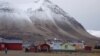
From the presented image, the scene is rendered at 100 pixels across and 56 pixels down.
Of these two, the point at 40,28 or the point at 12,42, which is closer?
the point at 12,42

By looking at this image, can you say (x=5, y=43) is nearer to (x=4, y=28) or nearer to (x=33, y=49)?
(x=33, y=49)

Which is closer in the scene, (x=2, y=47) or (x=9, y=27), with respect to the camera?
(x=2, y=47)

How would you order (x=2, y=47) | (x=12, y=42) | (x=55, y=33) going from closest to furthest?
(x=2, y=47) < (x=12, y=42) < (x=55, y=33)

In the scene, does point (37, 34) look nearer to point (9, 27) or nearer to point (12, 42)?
point (9, 27)

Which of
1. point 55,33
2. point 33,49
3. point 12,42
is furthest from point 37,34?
point 33,49

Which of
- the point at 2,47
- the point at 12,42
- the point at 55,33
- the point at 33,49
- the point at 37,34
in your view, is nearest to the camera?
the point at 33,49

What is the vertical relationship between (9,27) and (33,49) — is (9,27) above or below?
above

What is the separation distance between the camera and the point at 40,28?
642 ft

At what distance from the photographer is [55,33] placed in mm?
191375

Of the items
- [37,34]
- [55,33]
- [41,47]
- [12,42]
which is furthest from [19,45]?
[55,33]

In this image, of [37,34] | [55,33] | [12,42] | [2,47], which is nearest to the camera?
[2,47]

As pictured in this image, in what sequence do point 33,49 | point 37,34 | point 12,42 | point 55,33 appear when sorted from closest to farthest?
1. point 33,49
2. point 12,42
3. point 37,34
4. point 55,33

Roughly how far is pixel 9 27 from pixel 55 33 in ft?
87.4

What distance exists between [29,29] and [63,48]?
117385 millimetres
